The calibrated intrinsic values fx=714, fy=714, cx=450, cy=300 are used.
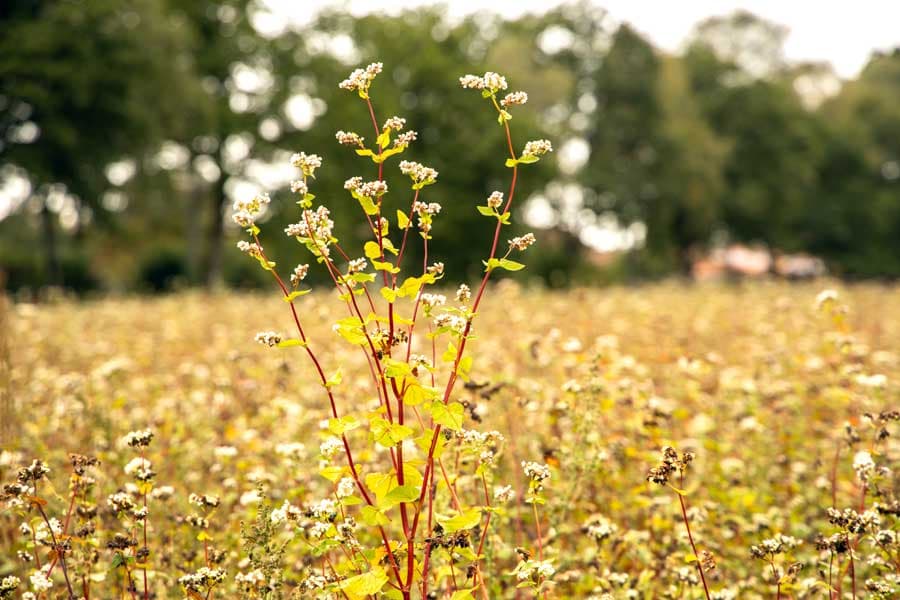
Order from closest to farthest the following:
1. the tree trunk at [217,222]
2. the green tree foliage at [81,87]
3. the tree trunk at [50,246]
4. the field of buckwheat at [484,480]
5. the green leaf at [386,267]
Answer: the green leaf at [386,267]
the field of buckwheat at [484,480]
the green tree foliage at [81,87]
the tree trunk at [50,246]
the tree trunk at [217,222]

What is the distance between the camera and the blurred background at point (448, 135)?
1009 inches

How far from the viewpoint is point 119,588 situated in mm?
3652

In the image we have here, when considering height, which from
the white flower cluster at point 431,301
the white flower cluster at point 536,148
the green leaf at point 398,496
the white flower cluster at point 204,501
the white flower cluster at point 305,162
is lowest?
the white flower cluster at point 204,501

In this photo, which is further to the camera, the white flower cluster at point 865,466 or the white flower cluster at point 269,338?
the white flower cluster at point 865,466

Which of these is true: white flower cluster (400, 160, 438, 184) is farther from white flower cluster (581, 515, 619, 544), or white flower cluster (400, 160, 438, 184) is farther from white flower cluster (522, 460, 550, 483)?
white flower cluster (581, 515, 619, 544)

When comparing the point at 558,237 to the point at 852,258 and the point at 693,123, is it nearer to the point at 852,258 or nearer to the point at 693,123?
the point at 693,123

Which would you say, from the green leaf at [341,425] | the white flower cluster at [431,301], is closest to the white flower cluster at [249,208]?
the white flower cluster at [431,301]

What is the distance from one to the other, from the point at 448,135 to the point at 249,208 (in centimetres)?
3505

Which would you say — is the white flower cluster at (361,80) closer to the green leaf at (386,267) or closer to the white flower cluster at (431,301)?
the green leaf at (386,267)

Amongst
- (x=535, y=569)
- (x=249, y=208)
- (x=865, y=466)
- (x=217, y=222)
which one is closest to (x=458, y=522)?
(x=535, y=569)

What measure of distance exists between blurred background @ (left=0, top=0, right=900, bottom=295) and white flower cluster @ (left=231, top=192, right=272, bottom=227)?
21191 mm

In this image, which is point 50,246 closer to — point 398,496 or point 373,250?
point 373,250

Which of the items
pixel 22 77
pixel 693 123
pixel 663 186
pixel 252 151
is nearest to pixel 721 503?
pixel 22 77

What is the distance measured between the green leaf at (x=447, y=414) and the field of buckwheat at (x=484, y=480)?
0.16 m
